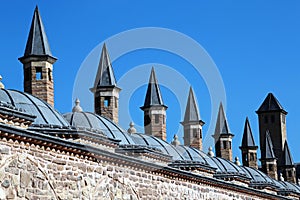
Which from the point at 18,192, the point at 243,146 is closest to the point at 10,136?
the point at 18,192

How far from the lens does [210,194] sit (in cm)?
2881

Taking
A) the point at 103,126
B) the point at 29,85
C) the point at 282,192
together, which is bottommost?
the point at 282,192

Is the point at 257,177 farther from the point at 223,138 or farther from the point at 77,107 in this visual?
the point at 77,107

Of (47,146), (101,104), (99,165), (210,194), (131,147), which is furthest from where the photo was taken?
(101,104)

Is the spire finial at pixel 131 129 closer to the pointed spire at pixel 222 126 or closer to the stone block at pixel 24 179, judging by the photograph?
the stone block at pixel 24 179

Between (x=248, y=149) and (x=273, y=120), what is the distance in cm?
3379

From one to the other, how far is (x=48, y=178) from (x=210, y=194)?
11969mm

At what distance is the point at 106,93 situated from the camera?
40.5 m

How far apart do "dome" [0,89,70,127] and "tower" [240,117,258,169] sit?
42697 millimetres

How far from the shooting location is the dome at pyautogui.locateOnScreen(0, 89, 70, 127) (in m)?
22.7

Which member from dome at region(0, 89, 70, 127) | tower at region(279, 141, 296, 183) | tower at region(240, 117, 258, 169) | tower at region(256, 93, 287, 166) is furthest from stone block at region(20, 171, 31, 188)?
tower at region(256, 93, 287, 166)

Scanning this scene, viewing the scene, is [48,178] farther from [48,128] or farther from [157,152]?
[157,152]

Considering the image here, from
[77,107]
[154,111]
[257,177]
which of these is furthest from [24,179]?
[257,177]

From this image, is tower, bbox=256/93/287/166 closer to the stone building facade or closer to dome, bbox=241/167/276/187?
dome, bbox=241/167/276/187
